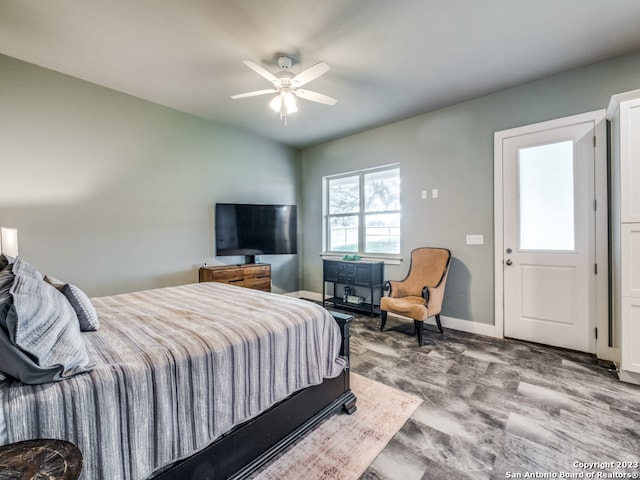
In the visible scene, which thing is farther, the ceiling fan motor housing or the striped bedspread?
the ceiling fan motor housing

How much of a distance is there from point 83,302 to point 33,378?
0.69 metres

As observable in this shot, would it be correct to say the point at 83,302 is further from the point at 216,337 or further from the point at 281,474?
the point at 281,474

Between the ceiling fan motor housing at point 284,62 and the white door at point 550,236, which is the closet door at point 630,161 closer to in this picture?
the white door at point 550,236

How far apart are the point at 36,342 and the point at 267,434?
3.57ft

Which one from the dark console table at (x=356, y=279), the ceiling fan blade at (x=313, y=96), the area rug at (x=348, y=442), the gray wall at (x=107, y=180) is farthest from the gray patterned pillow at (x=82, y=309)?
the dark console table at (x=356, y=279)

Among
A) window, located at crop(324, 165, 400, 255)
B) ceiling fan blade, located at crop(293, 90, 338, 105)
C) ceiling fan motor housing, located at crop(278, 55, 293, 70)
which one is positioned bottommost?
window, located at crop(324, 165, 400, 255)

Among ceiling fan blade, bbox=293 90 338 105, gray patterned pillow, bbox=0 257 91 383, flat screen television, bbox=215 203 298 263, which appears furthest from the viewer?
flat screen television, bbox=215 203 298 263

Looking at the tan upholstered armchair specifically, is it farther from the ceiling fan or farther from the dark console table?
the ceiling fan

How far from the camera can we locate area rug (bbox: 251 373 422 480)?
148 centimetres

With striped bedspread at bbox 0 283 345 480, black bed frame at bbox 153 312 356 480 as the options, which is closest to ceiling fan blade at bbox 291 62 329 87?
striped bedspread at bbox 0 283 345 480

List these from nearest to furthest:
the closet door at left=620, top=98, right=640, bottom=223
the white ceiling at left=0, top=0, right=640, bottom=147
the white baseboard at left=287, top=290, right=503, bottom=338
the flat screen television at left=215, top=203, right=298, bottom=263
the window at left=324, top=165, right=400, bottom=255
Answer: the white ceiling at left=0, top=0, right=640, bottom=147
the closet door at left=620, top=98, right=640, bottom=223
the white baseboard at left=287, top=290, right=503, bottom=338
the flat screen television at left=215, top=203, right=298, bottom=263
the window at left=324, top=165, right=400, bottom=255

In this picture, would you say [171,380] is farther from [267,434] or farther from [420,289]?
[420,289]

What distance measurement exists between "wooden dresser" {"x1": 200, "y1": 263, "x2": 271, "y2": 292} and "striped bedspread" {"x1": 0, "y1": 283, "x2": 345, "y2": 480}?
1835mm

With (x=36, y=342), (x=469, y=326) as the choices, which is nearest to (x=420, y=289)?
(x=469, y=326)
